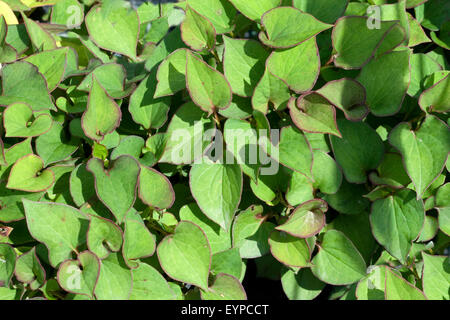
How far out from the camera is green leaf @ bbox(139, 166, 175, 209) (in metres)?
1.04

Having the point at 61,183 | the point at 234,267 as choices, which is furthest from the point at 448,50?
the point at 61,183

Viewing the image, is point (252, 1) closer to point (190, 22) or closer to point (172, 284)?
point (190, 22)

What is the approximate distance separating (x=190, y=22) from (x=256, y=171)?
0.41 m

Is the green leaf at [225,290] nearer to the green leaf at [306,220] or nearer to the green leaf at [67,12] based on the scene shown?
the green leaf at [306,220]

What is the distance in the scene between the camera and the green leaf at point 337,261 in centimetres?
108

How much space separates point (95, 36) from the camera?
1.23 meters

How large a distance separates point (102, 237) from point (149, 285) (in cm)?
15

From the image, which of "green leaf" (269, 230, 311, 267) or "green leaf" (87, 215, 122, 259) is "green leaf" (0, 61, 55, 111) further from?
"green leaf" (269, 230, 311, 267)

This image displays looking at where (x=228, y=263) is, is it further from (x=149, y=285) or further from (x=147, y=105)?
(x=147, y=105)

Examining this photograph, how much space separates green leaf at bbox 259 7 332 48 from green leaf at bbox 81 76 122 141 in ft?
1.27

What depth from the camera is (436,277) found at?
3.49 ft

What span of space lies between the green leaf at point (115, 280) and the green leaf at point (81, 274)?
0.09 ft

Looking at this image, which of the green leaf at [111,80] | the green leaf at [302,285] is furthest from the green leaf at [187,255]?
the green leaf at [111,80]

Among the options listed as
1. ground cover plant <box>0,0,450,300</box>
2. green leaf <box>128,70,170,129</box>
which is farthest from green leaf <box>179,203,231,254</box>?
green leaf <box>128,70,170,129</box>
